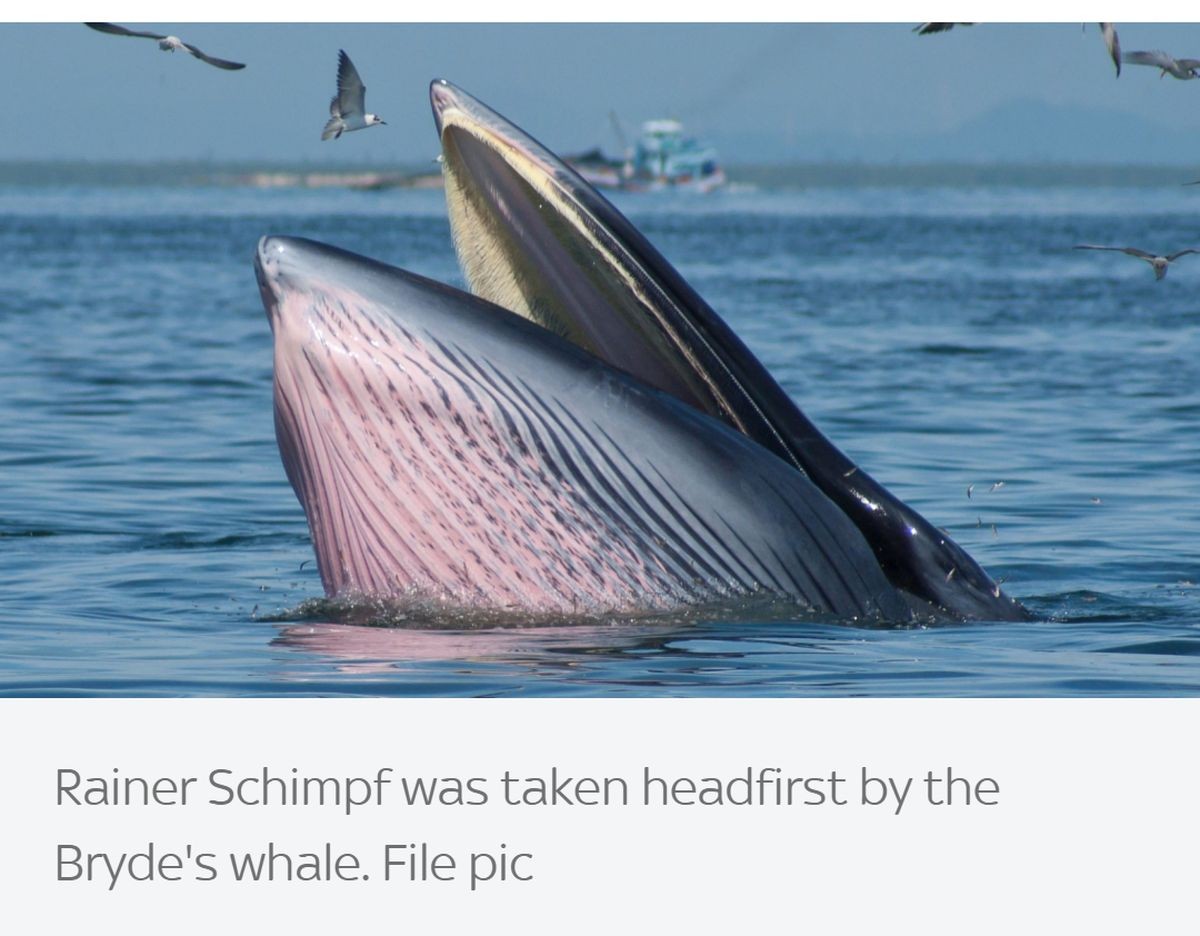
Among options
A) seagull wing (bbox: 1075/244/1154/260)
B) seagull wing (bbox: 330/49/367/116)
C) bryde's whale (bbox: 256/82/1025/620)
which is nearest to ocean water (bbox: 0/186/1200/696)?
bryde's whale (bbox: 256/82/1025/620)

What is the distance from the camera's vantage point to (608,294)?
24.3ft

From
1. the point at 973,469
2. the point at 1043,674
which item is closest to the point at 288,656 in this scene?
the point at 1043,674

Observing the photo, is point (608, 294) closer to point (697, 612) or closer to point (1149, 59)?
point (697, 612)

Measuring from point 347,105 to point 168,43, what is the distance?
1.12m

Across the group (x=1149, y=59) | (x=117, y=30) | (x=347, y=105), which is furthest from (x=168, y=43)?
(x=1149, y=59)

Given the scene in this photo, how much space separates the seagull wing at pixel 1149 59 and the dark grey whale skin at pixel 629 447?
4.08 m

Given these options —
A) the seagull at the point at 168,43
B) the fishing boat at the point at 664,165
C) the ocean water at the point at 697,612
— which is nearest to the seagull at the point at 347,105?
the seagull at the point at 168,43

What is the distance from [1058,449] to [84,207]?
108m

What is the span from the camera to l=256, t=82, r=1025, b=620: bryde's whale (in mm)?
6816

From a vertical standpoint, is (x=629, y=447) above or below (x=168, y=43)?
below

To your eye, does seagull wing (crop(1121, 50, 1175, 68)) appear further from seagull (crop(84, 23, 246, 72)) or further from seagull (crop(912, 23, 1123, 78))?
seagull (crop(84, 23, 246, 72))

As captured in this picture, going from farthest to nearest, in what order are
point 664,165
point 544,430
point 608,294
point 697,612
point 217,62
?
point 664,165 < point 217,62 < point 697,612 < point 608,294 < point 544,430

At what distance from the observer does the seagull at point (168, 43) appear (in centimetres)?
937

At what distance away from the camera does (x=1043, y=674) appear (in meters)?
8.11
